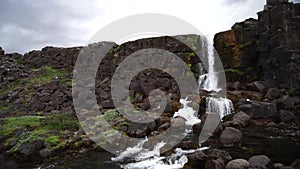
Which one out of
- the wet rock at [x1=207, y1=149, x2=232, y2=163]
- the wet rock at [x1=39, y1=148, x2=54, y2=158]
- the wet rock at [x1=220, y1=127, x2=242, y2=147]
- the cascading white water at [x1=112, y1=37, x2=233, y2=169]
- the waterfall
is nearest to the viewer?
the wet rock at [x1=207, y1=149, x2=232, y2=163]

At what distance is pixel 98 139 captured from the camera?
18094mm

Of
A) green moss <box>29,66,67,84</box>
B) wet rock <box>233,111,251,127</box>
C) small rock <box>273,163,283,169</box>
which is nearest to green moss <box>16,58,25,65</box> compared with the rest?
green moss <box>29,66,67,84</box>

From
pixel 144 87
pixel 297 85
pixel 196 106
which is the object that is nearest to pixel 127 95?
pixel 144 87

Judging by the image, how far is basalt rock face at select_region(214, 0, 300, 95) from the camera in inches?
1074

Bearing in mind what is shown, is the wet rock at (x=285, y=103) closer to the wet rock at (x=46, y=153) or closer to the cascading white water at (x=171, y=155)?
the cascading white water at (x=171, y=155)

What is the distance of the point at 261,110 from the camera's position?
2161 centimetres

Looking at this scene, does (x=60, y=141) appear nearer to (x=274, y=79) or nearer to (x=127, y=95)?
(x=127, y=95)

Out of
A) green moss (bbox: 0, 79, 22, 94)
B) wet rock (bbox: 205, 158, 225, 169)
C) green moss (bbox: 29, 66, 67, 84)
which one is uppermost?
green moss (bbox: 29, 66, 67, 84)

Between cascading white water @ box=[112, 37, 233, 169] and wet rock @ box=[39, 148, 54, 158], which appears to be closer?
cascading white water @ box=[112, 37, 233, 169]

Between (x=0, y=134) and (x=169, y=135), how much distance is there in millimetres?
12588

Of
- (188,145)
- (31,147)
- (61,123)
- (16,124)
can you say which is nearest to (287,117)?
(188,145)

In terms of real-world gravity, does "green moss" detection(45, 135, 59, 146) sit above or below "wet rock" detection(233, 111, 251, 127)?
below

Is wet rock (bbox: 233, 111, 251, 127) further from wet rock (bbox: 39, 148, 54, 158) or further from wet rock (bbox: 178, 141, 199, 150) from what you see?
wet rock (bbox: 39, 148, 54, 158)

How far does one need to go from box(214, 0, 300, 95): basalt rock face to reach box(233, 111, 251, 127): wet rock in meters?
8.54
